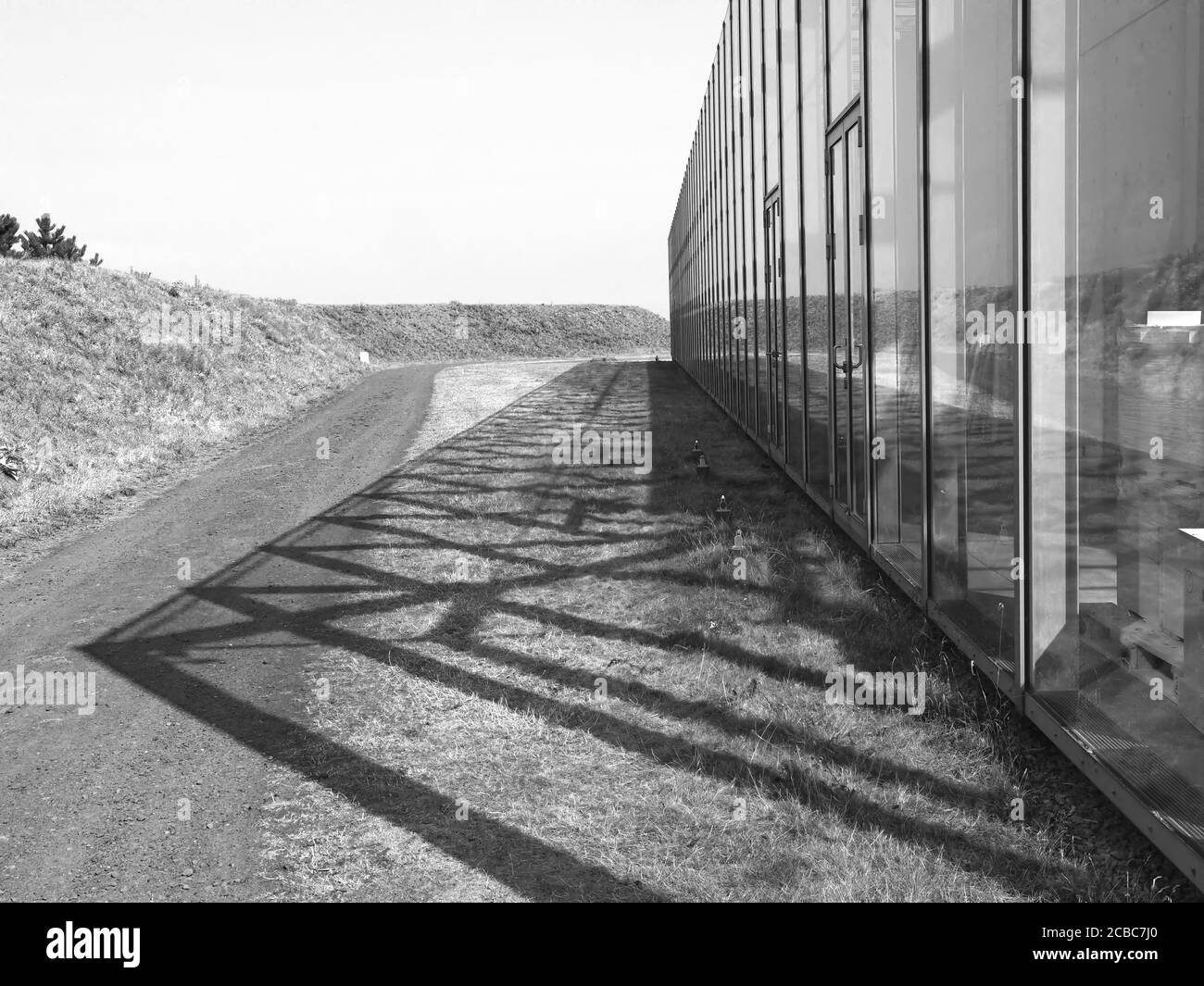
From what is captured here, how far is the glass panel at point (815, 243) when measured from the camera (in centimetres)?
1067

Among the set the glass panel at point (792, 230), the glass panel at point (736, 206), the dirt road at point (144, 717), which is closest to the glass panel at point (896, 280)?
the glass panel at point (792, 230)

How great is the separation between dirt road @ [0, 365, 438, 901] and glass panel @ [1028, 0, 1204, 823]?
374cm

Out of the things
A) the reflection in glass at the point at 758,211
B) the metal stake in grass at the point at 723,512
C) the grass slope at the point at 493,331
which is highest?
the grass slope at the point at 493,331

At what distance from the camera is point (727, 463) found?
51.7 ft

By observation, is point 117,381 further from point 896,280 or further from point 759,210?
point 896,280

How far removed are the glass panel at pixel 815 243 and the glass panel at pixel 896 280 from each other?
217cm

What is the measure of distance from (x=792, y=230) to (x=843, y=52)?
3.35 meters

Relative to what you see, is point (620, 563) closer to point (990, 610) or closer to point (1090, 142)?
point (990, 610)

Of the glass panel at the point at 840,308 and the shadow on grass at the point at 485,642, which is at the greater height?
the glass panel at the point at 840,308

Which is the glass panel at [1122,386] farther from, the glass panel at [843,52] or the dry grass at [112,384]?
the dry grass at [112,384]

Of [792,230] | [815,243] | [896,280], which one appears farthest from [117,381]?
[896,280]

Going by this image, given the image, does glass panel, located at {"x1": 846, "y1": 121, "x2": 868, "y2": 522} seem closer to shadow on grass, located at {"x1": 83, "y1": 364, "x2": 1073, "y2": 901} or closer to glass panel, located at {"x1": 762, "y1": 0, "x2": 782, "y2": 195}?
shadow on grass, located at {"x1": 83, "y1": 364, "x2": 1073, "y2": 901}

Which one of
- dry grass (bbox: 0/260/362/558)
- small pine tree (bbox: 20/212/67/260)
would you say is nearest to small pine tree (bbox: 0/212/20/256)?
small pine tree (bbox: 20/212/67/260)
